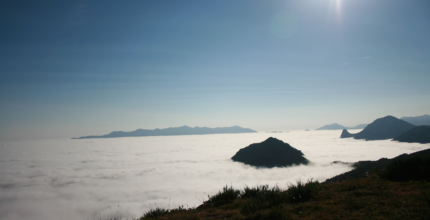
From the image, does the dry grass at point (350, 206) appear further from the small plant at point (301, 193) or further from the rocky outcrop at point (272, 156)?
the rocky outcrop at point (272, 156)

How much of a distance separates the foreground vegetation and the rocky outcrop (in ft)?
222

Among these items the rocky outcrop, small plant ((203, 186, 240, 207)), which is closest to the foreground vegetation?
small plant ((203, 186, 240, 207))

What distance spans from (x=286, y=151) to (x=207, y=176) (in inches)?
1425

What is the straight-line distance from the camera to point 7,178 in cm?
7094

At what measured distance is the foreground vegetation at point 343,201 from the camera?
781 cm

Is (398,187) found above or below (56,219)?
above

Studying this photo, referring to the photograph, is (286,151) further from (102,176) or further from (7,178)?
(7,178)

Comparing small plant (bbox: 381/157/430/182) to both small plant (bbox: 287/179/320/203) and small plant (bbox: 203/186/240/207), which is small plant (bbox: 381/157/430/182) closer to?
small plant (bbox: 287/179/320/203)

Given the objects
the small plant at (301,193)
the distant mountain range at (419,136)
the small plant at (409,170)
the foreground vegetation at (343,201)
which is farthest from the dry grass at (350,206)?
the distant mountain range at (419,136)

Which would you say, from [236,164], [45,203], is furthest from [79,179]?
[236,164]

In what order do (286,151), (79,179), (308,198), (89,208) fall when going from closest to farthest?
(308,198) < (89,208) < (79,179) < (286,151)

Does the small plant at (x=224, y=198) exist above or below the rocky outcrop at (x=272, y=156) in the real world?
above

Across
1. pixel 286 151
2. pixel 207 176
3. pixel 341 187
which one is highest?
pixel 341 187

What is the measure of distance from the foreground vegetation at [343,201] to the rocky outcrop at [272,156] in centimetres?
6771
